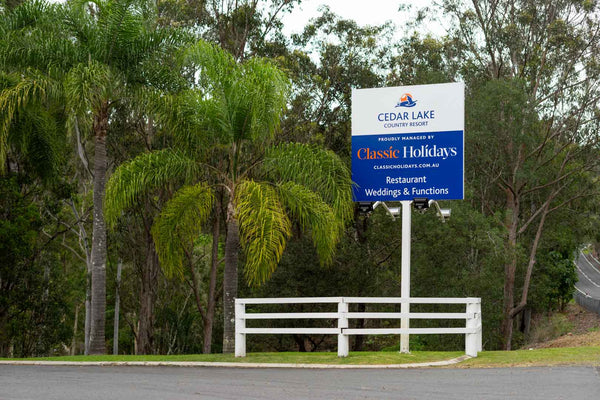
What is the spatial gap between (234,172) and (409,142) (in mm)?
3991

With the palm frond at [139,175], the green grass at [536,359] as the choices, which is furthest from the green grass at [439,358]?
the palm frond at [139,175]

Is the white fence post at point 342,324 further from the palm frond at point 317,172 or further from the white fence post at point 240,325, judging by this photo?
the palm frond at point 317,172

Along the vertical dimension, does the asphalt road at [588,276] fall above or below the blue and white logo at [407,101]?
below

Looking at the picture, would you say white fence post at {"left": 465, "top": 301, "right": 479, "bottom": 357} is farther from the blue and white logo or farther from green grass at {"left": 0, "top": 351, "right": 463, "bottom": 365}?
the blue and white logo

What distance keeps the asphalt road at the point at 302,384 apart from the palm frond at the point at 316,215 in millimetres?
4557

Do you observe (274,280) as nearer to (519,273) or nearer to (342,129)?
(342,129)

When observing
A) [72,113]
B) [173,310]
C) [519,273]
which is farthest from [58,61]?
[519,273]

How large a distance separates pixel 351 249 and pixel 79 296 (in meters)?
19.6

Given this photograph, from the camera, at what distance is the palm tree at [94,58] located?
1923 cm

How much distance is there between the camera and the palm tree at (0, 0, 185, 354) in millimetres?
19234

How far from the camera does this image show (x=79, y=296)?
44.9 m

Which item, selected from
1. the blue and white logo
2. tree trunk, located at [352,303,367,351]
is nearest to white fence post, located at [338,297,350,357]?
the blue and white logo

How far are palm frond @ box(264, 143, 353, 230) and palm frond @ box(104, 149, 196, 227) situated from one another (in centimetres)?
200

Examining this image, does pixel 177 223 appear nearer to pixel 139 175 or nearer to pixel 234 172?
pixel 139 175
